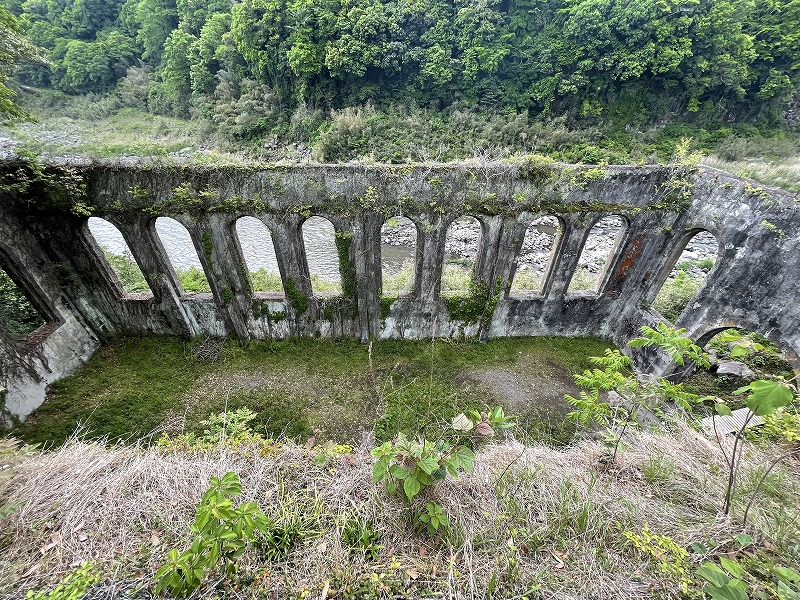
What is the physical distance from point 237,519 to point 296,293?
650cm

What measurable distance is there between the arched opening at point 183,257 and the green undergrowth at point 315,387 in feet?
9.33

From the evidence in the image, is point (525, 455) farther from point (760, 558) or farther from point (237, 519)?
point (237, 519)

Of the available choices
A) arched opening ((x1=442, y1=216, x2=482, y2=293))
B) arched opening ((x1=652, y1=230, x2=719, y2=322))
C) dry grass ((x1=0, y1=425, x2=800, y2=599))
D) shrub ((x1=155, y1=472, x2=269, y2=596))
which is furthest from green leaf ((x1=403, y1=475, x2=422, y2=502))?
arched opening ((x1=442, y1=216, x2=482, y2=293))

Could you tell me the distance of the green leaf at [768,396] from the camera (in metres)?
2.05

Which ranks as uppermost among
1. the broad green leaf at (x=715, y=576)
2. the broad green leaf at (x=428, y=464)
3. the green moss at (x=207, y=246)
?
the broad green leaf at (x=715, y=576)

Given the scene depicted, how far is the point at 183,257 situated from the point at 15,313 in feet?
26.0

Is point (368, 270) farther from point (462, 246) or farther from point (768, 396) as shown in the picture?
point (462, 246)

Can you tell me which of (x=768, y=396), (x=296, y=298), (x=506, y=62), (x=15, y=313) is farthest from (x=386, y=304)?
(x=506, y=62)

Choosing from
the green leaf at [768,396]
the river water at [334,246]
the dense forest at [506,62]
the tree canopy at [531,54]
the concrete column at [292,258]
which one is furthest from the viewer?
the dense forest at [506,62]

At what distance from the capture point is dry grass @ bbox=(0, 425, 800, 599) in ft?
7.92

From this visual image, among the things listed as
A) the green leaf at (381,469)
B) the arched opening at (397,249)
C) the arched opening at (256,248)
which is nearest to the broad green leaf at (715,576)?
the green leaf at (381,469)

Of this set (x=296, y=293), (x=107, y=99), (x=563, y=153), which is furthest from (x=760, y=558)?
(x=107, y=99)

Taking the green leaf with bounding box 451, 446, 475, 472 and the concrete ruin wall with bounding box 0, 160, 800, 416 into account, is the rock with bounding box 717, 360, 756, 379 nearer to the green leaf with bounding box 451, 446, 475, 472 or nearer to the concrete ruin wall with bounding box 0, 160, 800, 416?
the concrete ruin wall with bounding box 0, 160, 800, 416

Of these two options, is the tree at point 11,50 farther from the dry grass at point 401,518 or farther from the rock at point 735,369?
the rock at point 735,369
